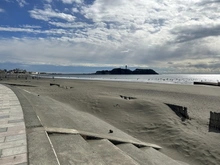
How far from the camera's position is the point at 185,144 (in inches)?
249

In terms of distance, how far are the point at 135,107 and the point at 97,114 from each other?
242 cm

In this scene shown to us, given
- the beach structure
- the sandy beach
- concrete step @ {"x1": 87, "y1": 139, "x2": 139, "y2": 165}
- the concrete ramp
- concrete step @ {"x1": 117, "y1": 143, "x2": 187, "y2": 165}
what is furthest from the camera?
the beach structure

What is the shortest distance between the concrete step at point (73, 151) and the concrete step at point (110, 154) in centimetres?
31

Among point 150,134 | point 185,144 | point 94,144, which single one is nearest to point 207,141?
point 185,144

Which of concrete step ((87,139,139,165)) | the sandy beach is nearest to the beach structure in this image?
the sandy beach

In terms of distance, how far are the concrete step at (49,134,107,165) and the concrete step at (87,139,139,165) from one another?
308 millimetres

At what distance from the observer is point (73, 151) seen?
340 cm

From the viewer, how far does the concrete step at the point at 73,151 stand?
3025mm

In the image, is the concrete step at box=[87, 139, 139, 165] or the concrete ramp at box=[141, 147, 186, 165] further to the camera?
the concrete ramp at box=[141, 147, 186, 165]

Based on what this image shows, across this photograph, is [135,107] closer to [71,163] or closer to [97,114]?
[97,114]

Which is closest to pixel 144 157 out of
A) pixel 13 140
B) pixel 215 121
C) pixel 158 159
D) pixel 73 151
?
pixel 158 159

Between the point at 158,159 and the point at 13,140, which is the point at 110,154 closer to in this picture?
the point at 158,159

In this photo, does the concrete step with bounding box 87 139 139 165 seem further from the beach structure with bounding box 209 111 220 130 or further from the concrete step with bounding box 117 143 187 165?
the beach structure with bounding box 209 111 220 130

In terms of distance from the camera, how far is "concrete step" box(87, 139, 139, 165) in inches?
133
